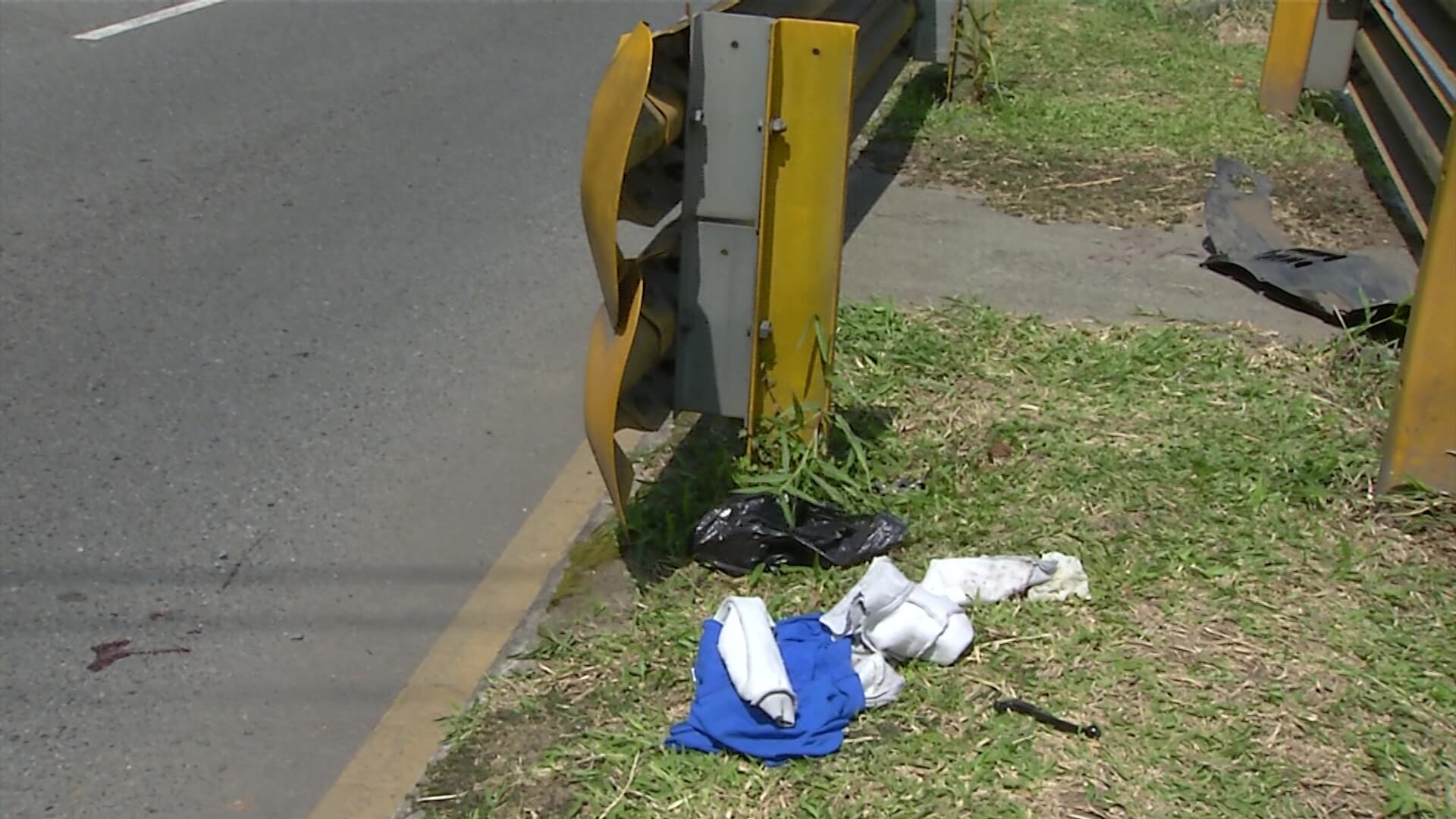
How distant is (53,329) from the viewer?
5.46m

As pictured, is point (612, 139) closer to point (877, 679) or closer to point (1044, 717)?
point (877, 679)

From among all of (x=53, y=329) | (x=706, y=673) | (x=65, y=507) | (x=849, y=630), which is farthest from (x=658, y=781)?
(x=53, y=329)

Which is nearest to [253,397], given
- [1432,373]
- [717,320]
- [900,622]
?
[717,320]

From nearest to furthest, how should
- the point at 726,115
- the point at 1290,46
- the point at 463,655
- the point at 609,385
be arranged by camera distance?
the point at 609,385 → the point at 463,655 → the point at 726,115 → the point at 1290,46

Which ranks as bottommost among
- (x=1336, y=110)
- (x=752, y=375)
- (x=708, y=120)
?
(x=1336, y=110)

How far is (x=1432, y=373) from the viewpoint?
4.12 metres

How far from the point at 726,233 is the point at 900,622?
113 centimetres

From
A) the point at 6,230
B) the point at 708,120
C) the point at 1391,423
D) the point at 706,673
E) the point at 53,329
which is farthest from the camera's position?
the point at 6,230

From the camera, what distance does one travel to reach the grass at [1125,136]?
23.1 feet

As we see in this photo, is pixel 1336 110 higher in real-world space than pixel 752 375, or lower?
lower

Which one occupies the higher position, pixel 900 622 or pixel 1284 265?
pixel 900 622

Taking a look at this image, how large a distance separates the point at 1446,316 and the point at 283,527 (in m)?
3.22

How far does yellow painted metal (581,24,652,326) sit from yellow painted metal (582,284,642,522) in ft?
0.45

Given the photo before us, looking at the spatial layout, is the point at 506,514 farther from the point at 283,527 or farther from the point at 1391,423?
the point at 1391,423
